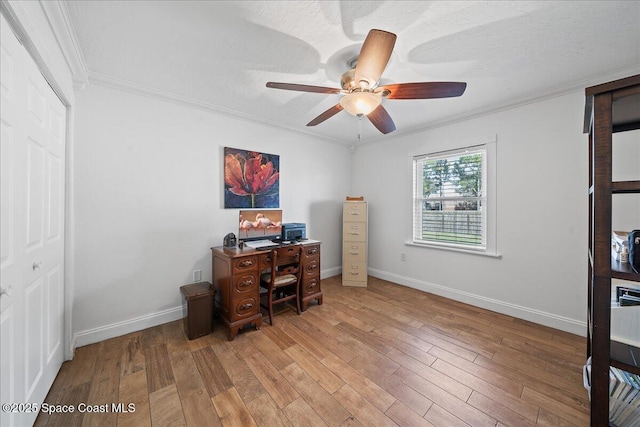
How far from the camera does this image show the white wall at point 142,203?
207cm

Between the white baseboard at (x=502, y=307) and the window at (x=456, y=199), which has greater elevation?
the window at (x=456, y=199)

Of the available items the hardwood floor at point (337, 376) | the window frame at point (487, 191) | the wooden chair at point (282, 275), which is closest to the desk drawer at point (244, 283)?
the wooden chair at point (282, 275)

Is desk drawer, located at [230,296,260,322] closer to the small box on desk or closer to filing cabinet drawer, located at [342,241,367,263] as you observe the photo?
the small box on desk

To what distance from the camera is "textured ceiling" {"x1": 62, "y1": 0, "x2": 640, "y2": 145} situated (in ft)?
4.54

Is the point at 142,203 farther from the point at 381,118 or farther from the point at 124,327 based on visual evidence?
the point at 381,118

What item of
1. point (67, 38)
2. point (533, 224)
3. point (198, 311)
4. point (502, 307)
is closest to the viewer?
point (67, 38)

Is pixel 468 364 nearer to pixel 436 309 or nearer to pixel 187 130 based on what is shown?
pixel 436 309

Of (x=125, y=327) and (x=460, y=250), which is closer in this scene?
(x=125, y=327)

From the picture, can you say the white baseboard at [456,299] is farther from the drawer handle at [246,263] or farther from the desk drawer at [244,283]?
the drawer handle at [246,263]

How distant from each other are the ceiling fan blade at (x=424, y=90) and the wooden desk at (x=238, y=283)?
1.91m

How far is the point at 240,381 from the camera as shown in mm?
1661

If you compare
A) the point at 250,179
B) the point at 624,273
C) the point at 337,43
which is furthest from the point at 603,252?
the point at 250,179

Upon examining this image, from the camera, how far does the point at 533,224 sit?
2.49 metres

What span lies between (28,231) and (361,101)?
216cm
